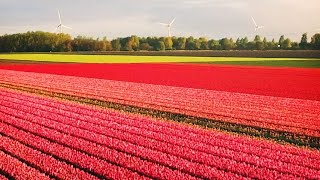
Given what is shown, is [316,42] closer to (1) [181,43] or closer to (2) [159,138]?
(1) [181,43]

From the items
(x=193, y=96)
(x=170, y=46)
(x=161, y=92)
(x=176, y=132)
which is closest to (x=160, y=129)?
(x=176, y=132)

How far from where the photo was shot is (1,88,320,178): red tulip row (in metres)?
8.65

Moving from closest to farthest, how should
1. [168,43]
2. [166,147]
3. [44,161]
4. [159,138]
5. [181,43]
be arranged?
[44,161]
[166,147]
[159,138]
[168,43]
[181,43]

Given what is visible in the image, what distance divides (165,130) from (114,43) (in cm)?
13939

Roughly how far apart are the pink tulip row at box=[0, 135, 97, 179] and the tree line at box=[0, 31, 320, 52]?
4469 inches

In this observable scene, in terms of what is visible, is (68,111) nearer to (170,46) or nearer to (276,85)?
(276,85)

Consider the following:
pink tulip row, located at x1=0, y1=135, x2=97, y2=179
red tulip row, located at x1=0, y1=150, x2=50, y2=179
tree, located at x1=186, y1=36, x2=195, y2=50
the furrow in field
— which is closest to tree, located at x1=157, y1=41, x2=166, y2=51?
tree, located at x1=186, y1=36, x2=195, y2=50

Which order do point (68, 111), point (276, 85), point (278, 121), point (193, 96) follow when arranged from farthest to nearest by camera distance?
point (276, 85), point (193, 96), point (68, 111), point (278, 121)

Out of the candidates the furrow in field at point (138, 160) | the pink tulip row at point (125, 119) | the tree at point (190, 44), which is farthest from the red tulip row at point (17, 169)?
the tree at point (190, 44)

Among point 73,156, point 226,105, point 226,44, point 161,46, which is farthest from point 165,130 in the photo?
point 161,46

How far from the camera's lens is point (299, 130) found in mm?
13555

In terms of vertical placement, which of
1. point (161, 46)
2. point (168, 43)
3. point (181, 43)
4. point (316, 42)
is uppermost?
point (316, 42)

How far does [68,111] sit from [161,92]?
8835 mm

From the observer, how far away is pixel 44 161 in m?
9.05
